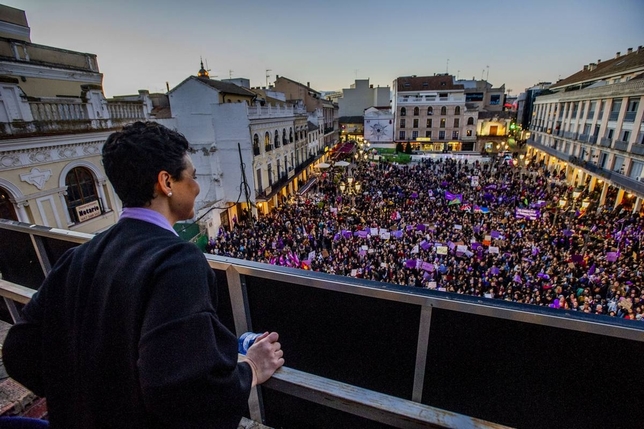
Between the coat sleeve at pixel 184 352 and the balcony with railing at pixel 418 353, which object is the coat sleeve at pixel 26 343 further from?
the balcony with railing at pixel 418 353

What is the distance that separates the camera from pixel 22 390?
2.37 meters

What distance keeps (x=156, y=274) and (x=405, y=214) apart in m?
19.2

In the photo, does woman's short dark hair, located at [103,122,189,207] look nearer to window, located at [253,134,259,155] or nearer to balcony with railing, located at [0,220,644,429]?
balcony with railing, located at [0,220,644,429]

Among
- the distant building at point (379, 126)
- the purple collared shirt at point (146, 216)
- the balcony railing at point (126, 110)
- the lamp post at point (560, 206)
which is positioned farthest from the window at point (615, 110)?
the purple collared shirt at point (146, 216)

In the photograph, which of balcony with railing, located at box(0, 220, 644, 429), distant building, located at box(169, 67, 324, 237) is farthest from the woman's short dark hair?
distant building, located at box(169, 67, 324, 237)

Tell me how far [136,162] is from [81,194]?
45.5ft

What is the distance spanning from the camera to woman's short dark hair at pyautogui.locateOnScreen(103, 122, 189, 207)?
1.24 meters

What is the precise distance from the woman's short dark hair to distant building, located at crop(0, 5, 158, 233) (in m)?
11.9

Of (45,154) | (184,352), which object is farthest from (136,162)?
(45,154)

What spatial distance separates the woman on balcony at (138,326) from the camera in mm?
931

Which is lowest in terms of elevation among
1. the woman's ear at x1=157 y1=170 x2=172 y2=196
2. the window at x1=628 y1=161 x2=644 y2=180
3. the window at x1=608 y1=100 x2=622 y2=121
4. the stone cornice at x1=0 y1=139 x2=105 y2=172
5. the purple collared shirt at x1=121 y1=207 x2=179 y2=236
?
the window at x1=628 y1=161 x2=644 y2=180

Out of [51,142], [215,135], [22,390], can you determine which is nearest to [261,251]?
[51,142]

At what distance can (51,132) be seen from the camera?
10.5 metres

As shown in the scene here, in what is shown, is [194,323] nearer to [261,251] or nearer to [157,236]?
[157,236]
